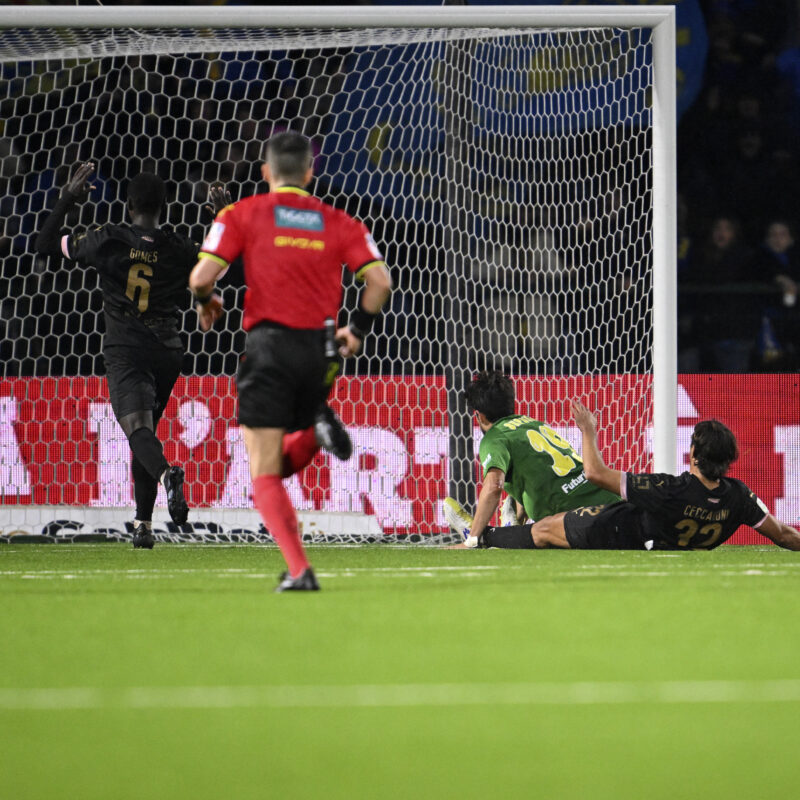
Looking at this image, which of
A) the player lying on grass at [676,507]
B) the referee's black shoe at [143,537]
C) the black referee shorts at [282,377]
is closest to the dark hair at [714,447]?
the player lying on grass at [676,507]

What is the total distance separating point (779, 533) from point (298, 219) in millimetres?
3117

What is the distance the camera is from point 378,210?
938 centimetres

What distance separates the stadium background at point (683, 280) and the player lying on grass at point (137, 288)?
1.68 metres

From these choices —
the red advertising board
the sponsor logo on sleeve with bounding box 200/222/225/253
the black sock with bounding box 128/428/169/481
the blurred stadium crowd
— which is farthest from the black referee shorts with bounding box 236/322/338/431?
the blurred stadium crowd

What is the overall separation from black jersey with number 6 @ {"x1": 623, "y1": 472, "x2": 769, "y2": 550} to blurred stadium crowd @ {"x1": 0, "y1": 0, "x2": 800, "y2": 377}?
85.9 inches

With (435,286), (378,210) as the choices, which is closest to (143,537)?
(435,286)

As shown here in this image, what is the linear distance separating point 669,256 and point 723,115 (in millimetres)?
5171

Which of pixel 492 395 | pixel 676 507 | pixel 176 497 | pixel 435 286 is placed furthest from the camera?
pixel 435 286

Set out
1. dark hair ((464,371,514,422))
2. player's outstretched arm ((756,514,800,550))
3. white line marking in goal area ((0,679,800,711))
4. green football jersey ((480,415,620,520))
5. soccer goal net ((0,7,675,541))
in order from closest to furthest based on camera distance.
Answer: white line marking in goal area ((0,679,800,711)), player's outstretched arm ((756,514,800,550)), green football jersey ((480,415,620,520)), dark hair ((464,371,514,422)), soccer goal net ((0,7,675,541))

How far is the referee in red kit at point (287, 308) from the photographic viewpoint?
13.6ft

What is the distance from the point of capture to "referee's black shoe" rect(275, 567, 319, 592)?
404 centimetres

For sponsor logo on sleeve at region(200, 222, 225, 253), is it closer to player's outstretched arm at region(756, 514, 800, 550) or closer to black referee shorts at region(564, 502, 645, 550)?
black referee shorts at region(564, 502, 645, 550)

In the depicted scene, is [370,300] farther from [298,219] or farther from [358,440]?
[358,440]

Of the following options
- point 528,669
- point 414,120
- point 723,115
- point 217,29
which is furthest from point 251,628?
point 723,115
